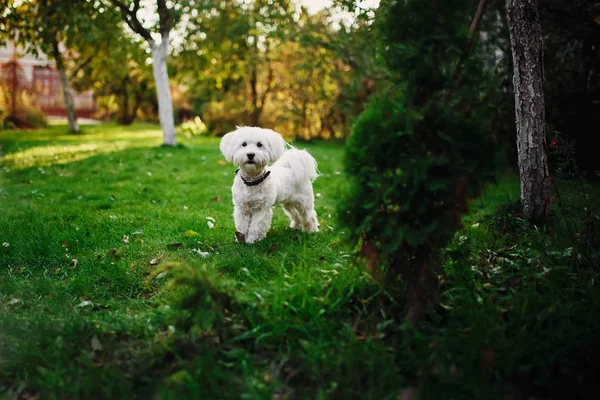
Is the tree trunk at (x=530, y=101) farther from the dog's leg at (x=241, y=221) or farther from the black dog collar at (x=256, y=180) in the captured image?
the dog's leg at (x=241, y=221)

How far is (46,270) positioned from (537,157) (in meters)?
4.38

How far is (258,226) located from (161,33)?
Result: 9.46 metres

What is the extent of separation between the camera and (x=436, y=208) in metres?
2.43

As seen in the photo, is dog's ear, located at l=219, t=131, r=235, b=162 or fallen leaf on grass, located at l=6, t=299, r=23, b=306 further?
dog's ear, located at l=219, t=131, r=235, b=162

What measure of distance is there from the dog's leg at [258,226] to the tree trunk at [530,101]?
2470 millimetres

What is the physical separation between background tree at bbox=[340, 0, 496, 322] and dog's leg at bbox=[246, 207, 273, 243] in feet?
6.58

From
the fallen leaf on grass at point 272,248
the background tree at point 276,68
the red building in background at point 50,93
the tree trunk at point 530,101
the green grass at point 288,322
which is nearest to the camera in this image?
the green grass at point 288,322

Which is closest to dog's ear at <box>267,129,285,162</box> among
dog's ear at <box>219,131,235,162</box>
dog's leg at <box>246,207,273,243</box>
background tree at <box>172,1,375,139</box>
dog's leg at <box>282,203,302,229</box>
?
dog's ear at <box>219,131,235,162</box>

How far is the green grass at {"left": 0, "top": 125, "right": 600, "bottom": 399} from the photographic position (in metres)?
2.11

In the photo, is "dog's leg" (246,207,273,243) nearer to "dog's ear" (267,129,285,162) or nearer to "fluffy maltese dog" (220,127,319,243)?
"fluffy maltese dog" (220,127,319,243)

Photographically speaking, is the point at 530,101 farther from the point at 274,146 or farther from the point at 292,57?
the point at 292,57

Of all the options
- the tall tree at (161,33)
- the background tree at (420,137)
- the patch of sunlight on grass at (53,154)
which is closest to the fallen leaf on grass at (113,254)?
the background tree at (420,137)

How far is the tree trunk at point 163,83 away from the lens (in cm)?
1195

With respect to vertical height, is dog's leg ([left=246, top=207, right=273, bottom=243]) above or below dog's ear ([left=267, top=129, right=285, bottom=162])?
below
